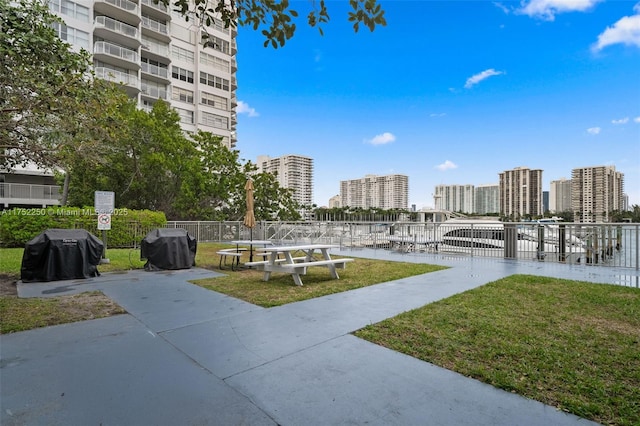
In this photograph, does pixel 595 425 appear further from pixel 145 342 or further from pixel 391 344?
pixel 145 342

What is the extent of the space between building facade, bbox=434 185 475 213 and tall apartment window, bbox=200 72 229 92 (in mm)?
78817

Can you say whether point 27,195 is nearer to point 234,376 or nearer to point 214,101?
point 214,101

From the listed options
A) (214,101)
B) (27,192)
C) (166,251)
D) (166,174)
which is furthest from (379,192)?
(166,251)

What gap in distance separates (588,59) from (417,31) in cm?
1006

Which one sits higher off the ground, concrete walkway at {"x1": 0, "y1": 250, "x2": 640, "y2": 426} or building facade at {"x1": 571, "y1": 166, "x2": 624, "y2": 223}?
building facade at {"x1": 571, "y1": 166, "x2": 624, "y2": 223}

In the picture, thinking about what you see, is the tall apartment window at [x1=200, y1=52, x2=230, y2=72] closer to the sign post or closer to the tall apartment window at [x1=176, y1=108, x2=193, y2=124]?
the tall apartment window at [x1=176, y1=108, x2=193, y2=124]

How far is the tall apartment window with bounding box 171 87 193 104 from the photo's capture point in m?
38.2

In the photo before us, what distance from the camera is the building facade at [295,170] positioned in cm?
9219

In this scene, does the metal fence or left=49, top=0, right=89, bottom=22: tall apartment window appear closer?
the metal fence

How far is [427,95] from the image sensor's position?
34.1m

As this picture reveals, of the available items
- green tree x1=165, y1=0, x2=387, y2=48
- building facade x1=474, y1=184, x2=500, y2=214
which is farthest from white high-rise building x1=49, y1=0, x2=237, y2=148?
building facade x1=474, y1=184, x2=500, y2=214

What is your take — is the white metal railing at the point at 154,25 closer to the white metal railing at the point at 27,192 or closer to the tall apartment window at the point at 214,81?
the tall apartment window at the point at 214,81

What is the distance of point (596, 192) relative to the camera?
66250mm

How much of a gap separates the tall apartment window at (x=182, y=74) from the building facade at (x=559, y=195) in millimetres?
83066
